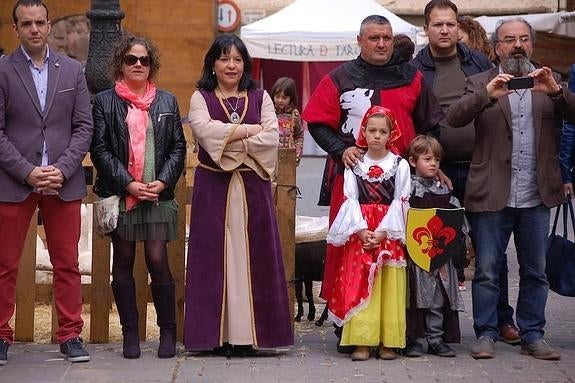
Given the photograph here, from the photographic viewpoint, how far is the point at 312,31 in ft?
60.4

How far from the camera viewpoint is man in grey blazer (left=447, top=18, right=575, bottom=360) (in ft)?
25.3

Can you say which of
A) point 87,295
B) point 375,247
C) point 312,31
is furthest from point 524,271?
point 312,31

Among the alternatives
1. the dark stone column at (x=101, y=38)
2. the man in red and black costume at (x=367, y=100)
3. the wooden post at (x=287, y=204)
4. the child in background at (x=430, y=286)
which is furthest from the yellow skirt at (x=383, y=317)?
the dark stone column at (x=101, y=38)

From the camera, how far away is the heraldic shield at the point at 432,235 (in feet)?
25.2

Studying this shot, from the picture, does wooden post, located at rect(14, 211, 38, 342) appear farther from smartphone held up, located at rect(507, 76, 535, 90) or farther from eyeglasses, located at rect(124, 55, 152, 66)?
smartphone held up, located at rect(507, 76, 535, 90)

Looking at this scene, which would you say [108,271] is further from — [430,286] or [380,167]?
[430,286]

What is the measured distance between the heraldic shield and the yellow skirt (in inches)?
5.8

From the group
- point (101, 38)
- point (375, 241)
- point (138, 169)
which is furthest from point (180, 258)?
point (101, 38)

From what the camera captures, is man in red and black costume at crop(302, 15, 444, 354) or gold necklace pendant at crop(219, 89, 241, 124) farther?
man in red and black costume at crop(302, 15, 444, 354)

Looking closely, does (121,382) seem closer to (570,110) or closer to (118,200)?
(118,200)

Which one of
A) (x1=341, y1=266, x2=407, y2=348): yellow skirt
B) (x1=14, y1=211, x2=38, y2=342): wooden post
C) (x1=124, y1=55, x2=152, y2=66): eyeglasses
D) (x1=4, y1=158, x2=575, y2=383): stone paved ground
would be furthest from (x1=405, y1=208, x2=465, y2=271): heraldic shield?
(x1=14, y1=211, x2=38, y2=342): wooden post

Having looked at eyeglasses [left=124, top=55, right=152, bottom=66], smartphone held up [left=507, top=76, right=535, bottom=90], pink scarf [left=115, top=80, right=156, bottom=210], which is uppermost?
eyeglasses [left=124, top=55, right=152, bottom=66]

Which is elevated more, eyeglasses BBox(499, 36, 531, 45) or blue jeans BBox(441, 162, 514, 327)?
eyeglasses BBox(499, 36, 531, 45)

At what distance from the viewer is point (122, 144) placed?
7570 mm
